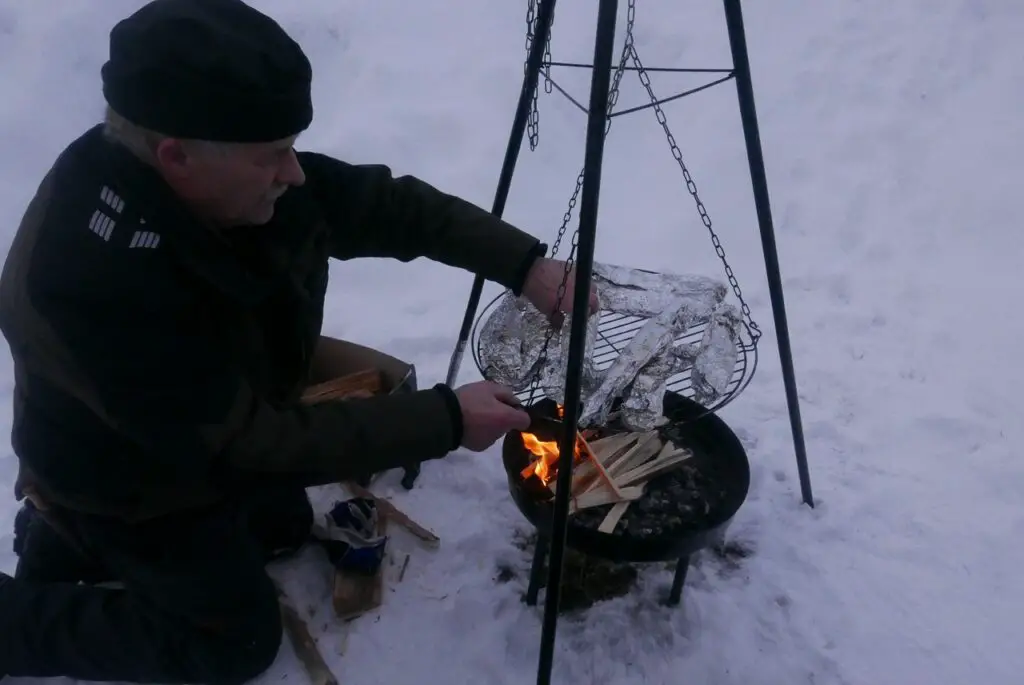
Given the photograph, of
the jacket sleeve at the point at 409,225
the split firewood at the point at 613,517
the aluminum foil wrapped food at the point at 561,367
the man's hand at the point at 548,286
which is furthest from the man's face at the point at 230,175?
the split firewood at the point at 613,517

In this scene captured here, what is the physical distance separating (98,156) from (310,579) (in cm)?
156

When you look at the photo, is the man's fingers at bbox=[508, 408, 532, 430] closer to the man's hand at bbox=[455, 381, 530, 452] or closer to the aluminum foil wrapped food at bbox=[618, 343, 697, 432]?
the man's hand at bbox=[455, 381, 530, 452]

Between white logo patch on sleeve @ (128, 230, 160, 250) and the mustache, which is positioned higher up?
the mustache

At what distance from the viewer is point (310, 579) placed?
2748 millimetres

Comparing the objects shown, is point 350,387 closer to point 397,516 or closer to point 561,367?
point 397,516

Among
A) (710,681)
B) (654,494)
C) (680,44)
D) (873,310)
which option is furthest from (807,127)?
(710,681)

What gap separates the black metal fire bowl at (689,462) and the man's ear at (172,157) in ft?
3.85

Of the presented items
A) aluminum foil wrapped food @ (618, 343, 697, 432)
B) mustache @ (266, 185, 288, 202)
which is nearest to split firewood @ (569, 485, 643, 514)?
aluminum foil wrapped food @ (618, 343, 697, 432)

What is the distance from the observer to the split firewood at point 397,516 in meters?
2.86

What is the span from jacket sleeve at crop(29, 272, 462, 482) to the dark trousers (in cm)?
31

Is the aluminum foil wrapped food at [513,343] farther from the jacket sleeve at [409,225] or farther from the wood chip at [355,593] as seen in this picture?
the wood chip at [355,593]

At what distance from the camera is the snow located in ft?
8.42

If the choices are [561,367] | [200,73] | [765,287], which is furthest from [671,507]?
[765,287]

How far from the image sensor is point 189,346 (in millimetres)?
1727
